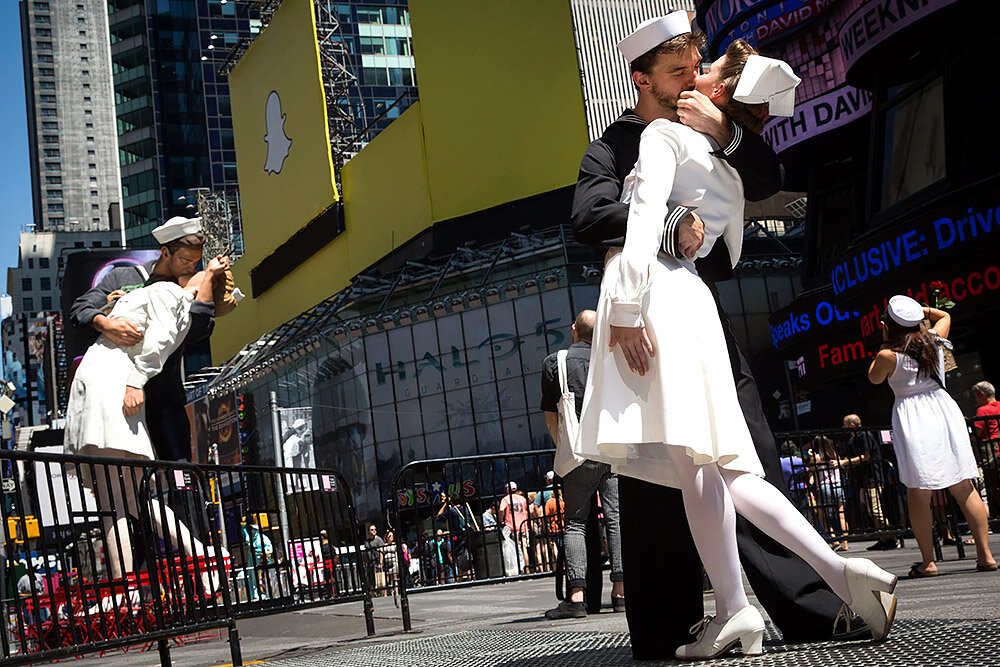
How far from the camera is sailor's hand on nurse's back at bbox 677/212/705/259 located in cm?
336

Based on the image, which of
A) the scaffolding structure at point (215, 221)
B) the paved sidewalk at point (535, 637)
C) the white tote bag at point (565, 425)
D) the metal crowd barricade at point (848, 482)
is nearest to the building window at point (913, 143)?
the metal crowd barricade at point (848, 482)

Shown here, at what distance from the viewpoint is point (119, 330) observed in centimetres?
552

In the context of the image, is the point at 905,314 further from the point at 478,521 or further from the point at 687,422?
the point at 687,422

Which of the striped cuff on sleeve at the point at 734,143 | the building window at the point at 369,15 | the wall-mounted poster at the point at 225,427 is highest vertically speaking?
the building window at the point at 369,15

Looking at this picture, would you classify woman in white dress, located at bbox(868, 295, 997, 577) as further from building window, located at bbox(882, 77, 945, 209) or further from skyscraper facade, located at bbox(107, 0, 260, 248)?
skyscraper facade, located at bbox(107, 0, 260, 248)

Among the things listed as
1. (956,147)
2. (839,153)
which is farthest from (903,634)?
(839,153)

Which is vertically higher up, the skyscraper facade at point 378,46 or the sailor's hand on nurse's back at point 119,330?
the skyscraper facade at point 378,46

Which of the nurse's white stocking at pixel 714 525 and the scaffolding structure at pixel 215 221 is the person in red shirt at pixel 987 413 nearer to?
the nurse's white stocking at pixel 714 525

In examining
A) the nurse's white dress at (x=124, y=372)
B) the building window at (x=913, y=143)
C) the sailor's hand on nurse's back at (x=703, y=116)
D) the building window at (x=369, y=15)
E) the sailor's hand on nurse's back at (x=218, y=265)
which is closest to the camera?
the sailor's hand on nurse's back at (x=703, y=116)

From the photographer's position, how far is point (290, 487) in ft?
22.0

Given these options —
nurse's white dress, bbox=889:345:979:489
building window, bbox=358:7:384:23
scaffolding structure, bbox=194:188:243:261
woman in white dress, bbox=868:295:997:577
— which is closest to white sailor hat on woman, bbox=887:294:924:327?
woman in white dress, bbox=868:295:997:577

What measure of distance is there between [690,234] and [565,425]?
3.58m

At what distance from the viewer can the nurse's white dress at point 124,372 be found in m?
5.38

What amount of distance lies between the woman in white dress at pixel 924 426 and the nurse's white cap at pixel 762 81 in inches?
156
